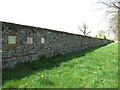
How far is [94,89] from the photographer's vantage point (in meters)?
3.62

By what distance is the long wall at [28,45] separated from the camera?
19.2 ft

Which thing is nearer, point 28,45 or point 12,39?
point 12,39

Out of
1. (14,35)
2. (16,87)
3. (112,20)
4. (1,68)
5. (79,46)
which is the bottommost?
(16,87)

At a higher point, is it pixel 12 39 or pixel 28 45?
pixel 12 39

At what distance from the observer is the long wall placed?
5.85 m

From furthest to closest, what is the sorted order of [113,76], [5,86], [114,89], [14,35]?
[14,35] < [113,76] < [5,86] < [114,89]

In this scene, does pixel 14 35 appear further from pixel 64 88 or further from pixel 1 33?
pixel 64 88

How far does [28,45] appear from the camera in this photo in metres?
7.24

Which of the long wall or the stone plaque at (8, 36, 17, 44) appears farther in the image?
the stone plaque at (8, 36, 17, 44)

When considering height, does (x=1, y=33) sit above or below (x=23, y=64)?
above

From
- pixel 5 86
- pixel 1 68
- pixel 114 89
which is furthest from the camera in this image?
pixel 1 68

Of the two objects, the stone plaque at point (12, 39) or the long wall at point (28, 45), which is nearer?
the long wall at point (28, 45)

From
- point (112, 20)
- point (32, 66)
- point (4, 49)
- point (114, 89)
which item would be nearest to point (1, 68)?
point (4, 49)

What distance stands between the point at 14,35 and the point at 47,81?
4195 mm
